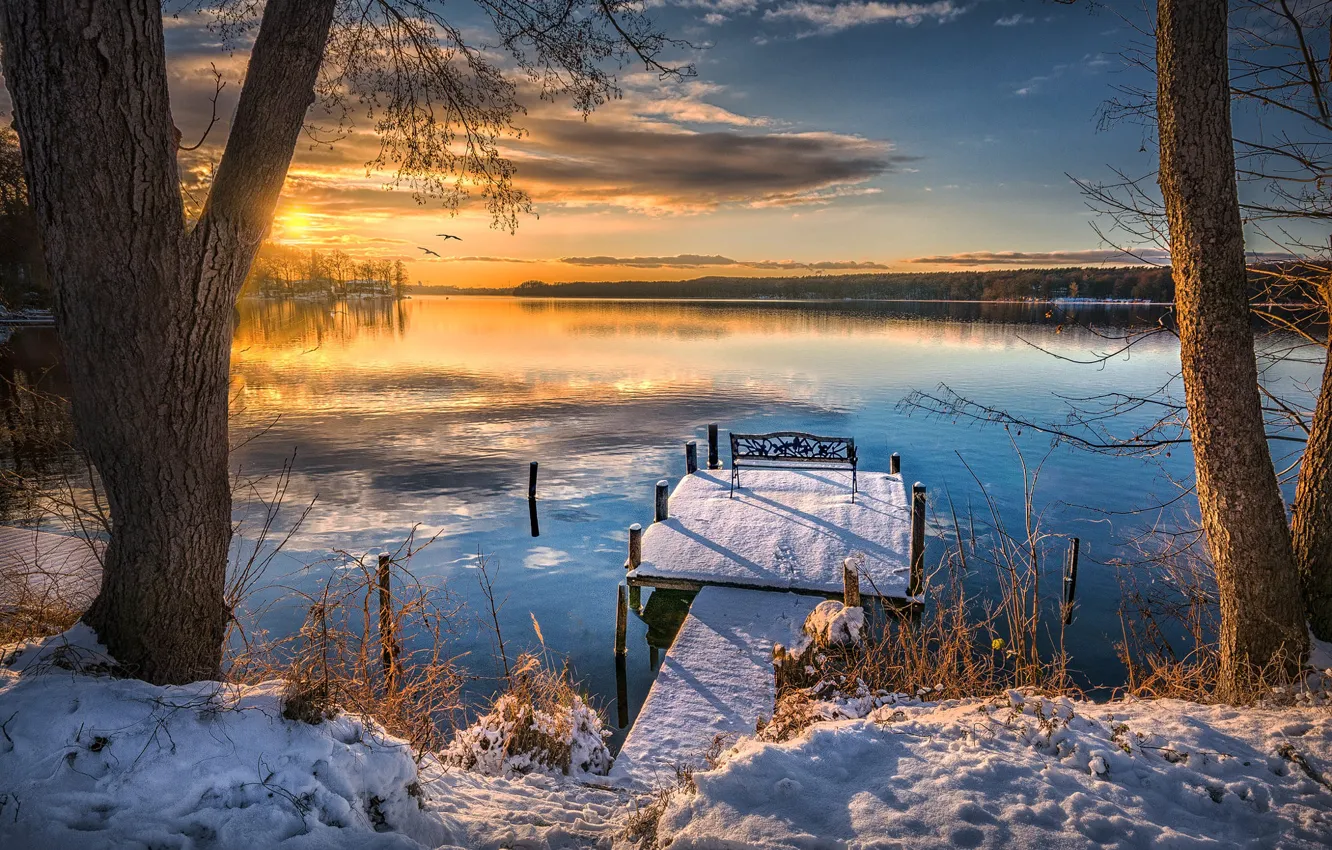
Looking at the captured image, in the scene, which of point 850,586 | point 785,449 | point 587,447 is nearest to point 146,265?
point 850,586

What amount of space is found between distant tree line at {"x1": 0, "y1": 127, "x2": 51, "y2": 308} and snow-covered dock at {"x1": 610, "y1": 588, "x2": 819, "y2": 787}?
3452cm

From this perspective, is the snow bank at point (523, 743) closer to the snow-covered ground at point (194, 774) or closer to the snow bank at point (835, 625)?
the snow-covered ground at point (194, 774)

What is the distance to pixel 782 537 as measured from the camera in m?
12.5

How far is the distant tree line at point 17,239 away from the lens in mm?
32031

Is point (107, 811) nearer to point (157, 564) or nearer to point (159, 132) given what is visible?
point (157, 564)

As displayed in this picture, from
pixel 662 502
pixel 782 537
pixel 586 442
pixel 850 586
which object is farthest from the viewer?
pixel 586 442

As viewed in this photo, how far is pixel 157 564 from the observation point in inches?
139

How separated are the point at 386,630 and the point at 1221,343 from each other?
7.08 metres

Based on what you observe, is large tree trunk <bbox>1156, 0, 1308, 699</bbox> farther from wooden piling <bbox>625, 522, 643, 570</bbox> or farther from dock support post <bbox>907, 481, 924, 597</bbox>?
wooden piling <bbox>625, 522, 643, 570</bbox>

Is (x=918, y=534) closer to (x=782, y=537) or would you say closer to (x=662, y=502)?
(x=782, y=537)

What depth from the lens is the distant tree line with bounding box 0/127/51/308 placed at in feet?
105

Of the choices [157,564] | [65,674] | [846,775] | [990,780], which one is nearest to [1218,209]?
[990,780]

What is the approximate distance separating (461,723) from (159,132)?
835 cm

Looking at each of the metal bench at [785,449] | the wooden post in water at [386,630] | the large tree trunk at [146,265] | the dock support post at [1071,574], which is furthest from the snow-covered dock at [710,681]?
the dock support post at [1071,574]
